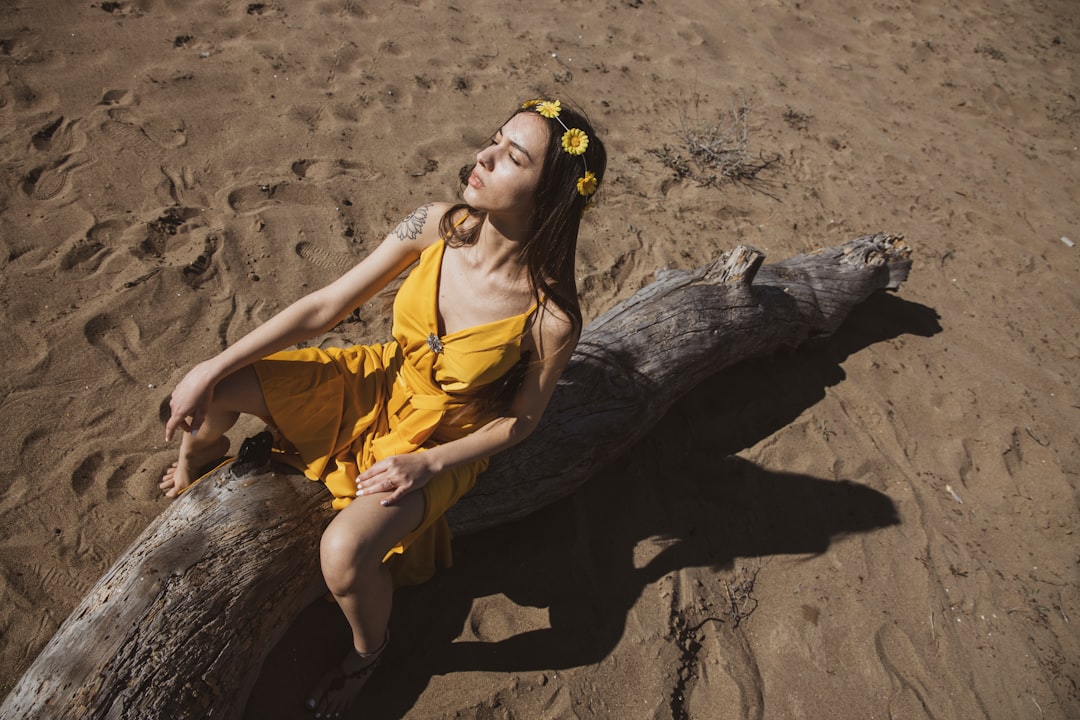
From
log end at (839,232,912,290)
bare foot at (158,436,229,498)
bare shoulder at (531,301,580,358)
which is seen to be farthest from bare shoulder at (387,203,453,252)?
log end at (839,232,912,290)

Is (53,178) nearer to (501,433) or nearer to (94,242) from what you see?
(94,242)

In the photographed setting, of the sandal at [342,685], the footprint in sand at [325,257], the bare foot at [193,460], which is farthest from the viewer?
the footprint in sand at [325,257]

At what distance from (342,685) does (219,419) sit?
3.15 ft

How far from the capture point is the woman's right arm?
2.04m

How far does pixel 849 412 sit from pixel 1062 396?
1.50 m

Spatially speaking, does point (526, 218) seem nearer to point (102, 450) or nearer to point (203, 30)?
point (102, 450)

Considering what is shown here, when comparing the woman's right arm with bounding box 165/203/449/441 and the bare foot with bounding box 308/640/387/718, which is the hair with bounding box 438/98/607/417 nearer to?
the woman's right arm with bounding box 165/203/449/441

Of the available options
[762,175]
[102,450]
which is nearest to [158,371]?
[102,450]

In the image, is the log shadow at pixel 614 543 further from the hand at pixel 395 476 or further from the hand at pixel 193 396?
the hand at pixel 193 396

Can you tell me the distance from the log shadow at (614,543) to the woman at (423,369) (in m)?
0.20

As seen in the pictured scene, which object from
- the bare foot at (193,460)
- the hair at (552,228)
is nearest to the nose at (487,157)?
the hair at (552,228)

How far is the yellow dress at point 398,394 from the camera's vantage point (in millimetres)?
2121

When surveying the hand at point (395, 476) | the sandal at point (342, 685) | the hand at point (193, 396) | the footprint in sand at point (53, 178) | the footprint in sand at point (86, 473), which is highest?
the hand at point (193, 396)

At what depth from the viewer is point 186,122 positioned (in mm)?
4062
